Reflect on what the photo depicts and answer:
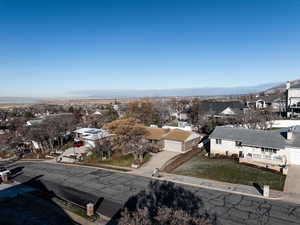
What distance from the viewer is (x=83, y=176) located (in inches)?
1062

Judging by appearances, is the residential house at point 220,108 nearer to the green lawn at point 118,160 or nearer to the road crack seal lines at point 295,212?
the green lawn at point 118,160

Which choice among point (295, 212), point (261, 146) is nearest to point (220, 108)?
point (261, 146)

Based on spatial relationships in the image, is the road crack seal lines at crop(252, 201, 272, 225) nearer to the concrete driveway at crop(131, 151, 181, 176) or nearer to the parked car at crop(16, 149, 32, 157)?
the concrete driveway at crop(131, 151, 181, 176)

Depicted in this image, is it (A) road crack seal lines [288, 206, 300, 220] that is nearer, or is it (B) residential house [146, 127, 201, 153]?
(A) road crack seal lines [288, 206, 300, 220]

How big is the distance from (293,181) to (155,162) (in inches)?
671

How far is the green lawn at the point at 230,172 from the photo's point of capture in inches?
878

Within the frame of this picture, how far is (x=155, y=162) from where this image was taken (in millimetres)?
31250

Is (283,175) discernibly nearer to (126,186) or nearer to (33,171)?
(126,186)

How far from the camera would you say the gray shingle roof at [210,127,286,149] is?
2699cm

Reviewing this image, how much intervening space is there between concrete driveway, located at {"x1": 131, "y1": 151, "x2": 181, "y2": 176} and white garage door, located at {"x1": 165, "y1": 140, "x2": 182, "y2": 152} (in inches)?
37.0

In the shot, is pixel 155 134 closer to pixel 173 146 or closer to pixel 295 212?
pixel 173 146

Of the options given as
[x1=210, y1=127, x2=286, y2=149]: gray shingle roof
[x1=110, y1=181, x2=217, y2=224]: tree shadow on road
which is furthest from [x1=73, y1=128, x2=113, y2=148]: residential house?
[x1=110, y1=181, x2=217, y2=224]: tree shadow on road

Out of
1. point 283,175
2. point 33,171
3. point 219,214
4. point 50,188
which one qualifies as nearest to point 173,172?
point 219,214

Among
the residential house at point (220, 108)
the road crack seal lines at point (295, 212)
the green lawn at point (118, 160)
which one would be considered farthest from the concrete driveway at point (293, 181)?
the residential house at point (220, 108)
